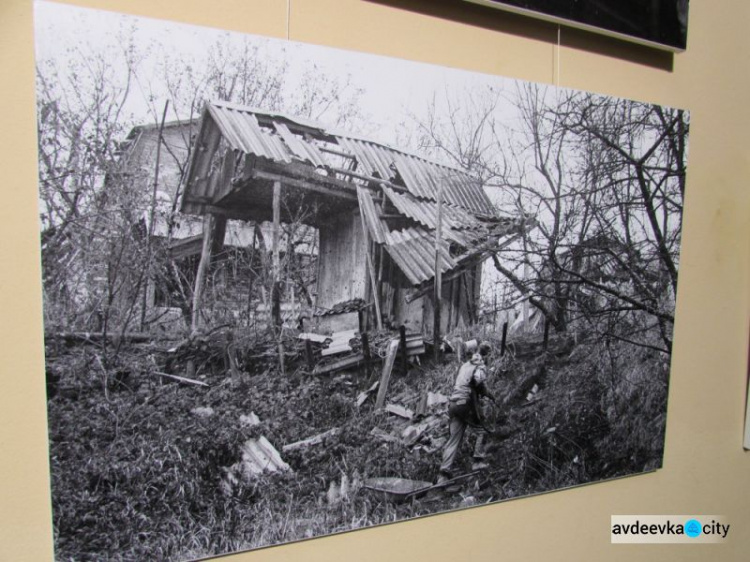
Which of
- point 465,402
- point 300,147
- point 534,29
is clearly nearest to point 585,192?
point 534,29

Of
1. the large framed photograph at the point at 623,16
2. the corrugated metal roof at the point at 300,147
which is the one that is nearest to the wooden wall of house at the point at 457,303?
the corrugated metal roof at the point at 300,147

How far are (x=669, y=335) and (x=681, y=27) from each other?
4.68 feet

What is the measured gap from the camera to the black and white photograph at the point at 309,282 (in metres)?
1.54

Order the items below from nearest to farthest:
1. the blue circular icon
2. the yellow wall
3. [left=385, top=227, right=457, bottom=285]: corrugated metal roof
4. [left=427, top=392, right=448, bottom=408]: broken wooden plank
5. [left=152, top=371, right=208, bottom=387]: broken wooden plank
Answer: the yellow wall, [left=152, top=371, right=208, bottom=387]: broken wooden plank, [left=385, top=227, right=457, bottom=285]: corrugated metal roof, [left=427, top=392, right=448, bottom=408]: broken wooden plank, the blue circular icon

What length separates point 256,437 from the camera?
1.77 m

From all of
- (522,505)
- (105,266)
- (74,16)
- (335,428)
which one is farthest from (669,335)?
(74,16)

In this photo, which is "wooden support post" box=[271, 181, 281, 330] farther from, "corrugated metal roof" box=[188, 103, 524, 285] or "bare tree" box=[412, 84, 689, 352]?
"bare tree" box=[412, 84, 689, 352]

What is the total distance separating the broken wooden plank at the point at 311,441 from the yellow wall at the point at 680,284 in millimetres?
362

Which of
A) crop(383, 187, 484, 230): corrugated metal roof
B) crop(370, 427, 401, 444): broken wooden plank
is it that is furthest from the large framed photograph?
crop(370, 427, 401, 444): broken wooden plank

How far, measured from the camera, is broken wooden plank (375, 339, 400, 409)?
6.48 feet

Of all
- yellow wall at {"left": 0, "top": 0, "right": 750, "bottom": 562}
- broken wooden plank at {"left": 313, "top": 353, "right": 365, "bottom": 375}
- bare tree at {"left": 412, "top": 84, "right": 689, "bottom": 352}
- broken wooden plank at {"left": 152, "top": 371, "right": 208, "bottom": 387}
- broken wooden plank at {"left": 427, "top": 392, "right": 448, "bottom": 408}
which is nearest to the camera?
yellow wall at {"left": 0, "top": 0, "right": 750, "bottom": 562}

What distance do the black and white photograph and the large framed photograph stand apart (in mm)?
296

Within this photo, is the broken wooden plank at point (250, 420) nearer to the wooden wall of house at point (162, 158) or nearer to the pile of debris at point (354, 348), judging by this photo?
the pile of debris at point (354, 348)

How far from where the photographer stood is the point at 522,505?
7.91ft
